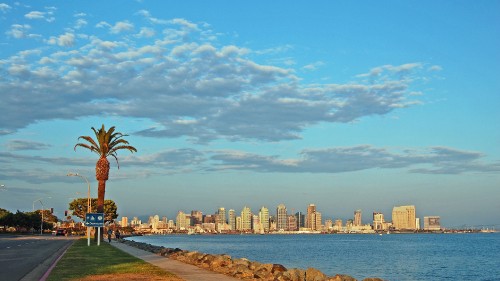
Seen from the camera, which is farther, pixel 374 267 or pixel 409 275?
pixel 374 267

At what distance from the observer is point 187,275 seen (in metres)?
22.6

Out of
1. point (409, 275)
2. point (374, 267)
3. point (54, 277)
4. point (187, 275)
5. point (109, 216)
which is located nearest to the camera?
point (54, 277)

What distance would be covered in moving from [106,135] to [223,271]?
37333 millimetres

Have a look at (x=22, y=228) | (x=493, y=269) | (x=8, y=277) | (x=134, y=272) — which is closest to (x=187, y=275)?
(x=134, y=272)

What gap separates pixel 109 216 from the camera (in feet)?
388

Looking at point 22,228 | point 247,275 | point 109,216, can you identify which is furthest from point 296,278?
point 22,228

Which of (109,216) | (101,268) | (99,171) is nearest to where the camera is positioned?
(101,268)

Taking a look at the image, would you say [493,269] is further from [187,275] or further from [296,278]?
[187,275]

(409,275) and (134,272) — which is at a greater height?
(134,272)

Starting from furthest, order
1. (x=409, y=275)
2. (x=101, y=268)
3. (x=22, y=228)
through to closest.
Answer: (x=22, y=228) → (x=409, y=275) → (x=101, y=268)

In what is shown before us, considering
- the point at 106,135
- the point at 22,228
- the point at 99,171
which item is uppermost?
the point at 106,135

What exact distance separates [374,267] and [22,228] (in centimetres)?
11805

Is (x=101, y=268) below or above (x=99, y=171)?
below

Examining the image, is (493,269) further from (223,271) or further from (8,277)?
(8,277)
